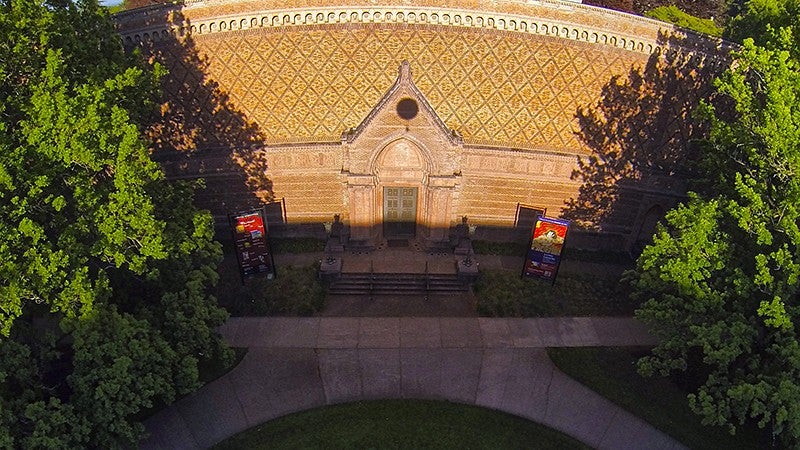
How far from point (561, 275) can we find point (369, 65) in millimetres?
15012

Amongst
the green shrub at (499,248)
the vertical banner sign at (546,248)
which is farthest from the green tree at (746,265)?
the green shrub at (499,248)

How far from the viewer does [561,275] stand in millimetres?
29062

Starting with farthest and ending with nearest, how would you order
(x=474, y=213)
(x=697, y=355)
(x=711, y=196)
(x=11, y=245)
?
1. (x=474, y=213)
2. (x=711, y=196)
3. (x=697, y=355)
4. (x=11, y=245)

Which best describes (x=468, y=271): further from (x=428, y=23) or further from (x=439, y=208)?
(x=428, y=23)

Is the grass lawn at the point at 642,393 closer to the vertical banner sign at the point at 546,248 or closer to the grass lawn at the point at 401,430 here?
the grass lawn at the point at 401,430

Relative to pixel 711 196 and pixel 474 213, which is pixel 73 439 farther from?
pixel 711 196

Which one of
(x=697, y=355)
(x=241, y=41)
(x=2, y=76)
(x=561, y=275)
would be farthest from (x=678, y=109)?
(x=2, y=76)

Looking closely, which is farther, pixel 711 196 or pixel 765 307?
pixel 711 196

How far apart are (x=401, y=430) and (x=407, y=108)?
1445cm

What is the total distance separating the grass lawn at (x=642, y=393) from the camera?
2100 centimetres

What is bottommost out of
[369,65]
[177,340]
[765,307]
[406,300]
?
[406,300]

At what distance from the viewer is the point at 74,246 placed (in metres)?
17.4

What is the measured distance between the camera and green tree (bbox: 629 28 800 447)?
17.4 meters

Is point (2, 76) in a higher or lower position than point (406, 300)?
higher
